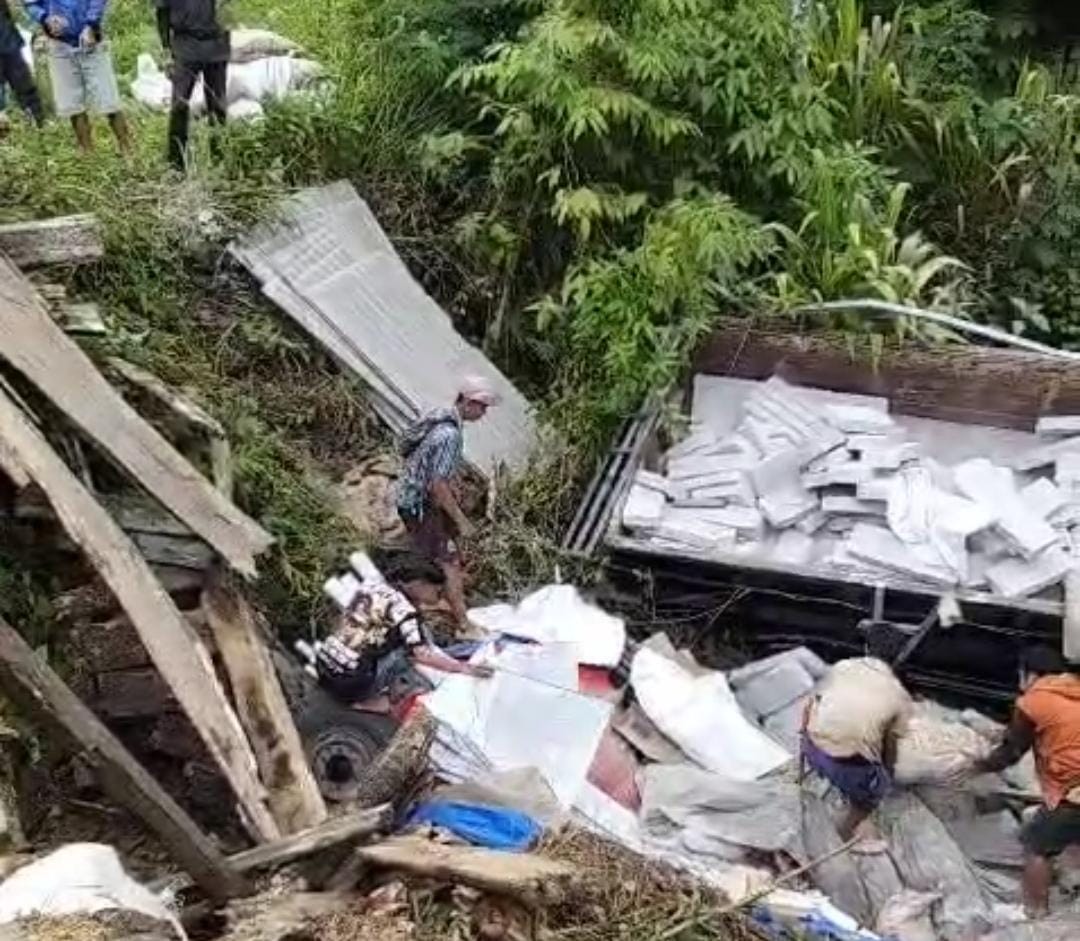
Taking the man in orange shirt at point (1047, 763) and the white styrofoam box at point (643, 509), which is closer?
the man in orange shirt at point (1047, 763)

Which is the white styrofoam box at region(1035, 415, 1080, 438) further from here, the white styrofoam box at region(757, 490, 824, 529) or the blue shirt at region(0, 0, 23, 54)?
the blue shirt at region(0, 0, 23, 54)

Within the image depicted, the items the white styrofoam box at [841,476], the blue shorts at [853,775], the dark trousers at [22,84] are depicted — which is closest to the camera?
the blue shorts at [853,775]

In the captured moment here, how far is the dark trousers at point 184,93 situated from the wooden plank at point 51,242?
173 cm

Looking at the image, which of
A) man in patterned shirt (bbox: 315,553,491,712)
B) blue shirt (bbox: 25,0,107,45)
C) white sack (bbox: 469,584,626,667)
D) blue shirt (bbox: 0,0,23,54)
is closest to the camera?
man in patterned shirt (bbox: 315,553,491,712)

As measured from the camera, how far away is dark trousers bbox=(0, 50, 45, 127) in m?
8.37

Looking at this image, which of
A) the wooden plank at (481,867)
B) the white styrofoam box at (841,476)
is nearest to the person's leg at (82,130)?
the white styrofoam box at (841,476)

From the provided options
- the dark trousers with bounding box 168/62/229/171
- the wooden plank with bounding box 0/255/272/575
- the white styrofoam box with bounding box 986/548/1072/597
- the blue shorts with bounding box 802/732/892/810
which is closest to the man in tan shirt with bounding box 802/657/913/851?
the blue shorts with bounding box 802/732/892/810

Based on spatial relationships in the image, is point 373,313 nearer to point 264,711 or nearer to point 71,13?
point 71,13

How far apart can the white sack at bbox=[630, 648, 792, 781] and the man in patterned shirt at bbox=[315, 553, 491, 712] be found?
69cm

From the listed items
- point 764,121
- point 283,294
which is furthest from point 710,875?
point 764,121

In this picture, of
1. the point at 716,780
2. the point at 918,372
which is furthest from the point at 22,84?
the point at 716,780

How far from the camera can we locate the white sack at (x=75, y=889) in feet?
12.1

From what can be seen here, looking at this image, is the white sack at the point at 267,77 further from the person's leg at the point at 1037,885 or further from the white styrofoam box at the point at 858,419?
the person's leg at the point at 1037,885

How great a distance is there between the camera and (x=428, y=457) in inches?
248
